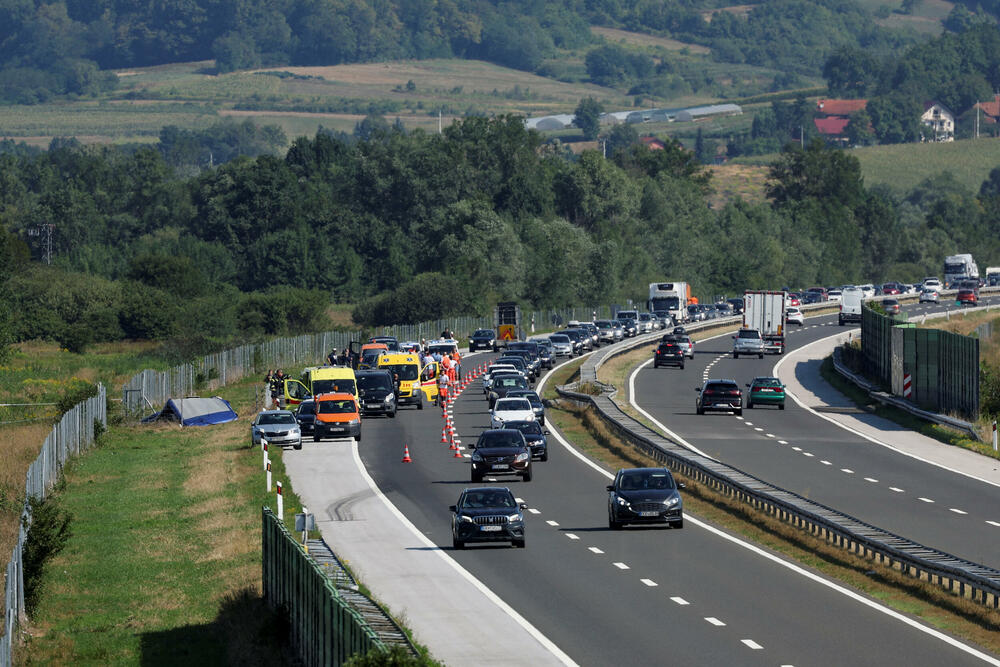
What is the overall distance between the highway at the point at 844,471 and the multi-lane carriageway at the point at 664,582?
0.20 meters

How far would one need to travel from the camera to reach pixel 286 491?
43.2 metres

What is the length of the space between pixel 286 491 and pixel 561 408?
26.9 m

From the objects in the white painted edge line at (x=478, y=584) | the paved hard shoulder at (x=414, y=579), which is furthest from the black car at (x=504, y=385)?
the white painted edge line at (x=478, y=584)

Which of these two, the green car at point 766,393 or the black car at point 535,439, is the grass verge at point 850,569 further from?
the green car at point 766,393

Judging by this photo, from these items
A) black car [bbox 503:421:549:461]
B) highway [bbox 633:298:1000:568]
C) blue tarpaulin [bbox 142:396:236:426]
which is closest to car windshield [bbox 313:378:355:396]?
blue tarpaulin [bbox 142:396:236:426]

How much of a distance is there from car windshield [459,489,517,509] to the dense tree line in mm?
92161

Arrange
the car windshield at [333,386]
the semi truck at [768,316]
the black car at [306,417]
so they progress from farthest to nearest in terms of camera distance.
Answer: the semi truck at [768,316] → the car windshield at [333,386] → the black car at [306,417]

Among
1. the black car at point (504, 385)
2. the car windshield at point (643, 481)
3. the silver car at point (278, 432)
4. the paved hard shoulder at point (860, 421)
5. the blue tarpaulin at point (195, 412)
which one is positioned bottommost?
the paved hard shoulder at point (860, 421)

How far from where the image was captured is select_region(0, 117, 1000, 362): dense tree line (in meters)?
132

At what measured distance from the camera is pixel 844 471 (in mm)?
48344

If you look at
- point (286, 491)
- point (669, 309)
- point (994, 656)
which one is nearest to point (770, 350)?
point (669, 309)

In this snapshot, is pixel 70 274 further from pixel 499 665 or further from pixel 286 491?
pixel 499 665

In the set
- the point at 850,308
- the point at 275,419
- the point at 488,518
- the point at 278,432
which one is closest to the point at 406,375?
the point at 275,419

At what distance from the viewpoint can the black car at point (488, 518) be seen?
33062 millimetres
